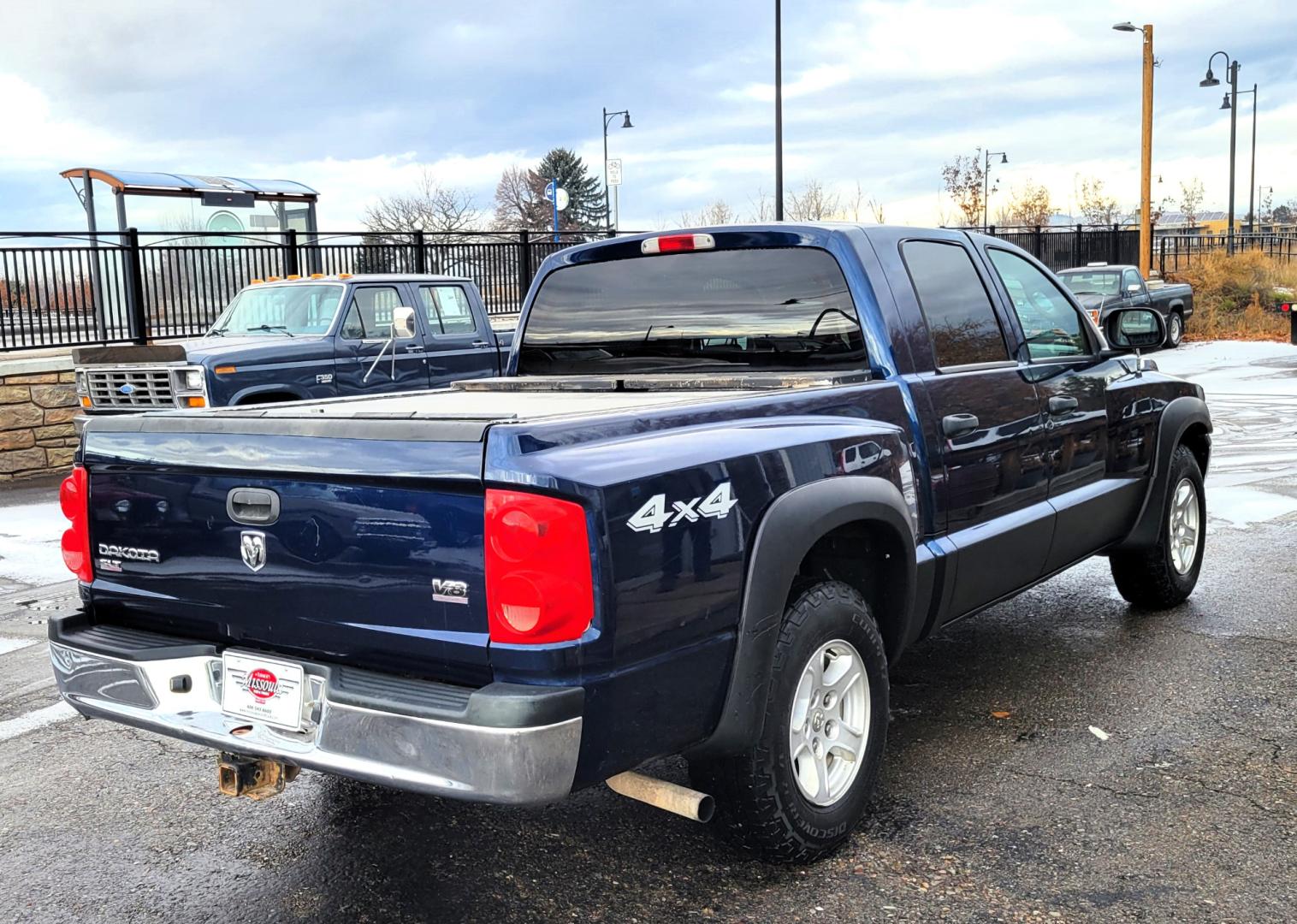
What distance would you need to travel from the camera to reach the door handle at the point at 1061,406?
481 centimetres

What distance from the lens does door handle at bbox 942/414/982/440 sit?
4.16 meters

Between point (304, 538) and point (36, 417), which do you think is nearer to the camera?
point (304, 538)

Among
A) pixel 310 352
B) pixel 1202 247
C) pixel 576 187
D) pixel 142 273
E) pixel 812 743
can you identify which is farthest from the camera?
pixel 576 187

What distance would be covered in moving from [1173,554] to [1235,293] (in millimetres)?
28178

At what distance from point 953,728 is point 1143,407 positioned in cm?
196

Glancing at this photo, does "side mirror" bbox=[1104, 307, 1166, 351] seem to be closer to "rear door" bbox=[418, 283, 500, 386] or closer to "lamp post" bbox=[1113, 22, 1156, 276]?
"rear door" bbox=[418, 283, 500, 386]

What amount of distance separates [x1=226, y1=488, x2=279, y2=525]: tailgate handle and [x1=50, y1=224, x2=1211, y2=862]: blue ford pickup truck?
1cm

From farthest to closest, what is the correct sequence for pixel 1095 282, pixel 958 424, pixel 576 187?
pixel 576 187
pixel 1095 282
pixel 958 424


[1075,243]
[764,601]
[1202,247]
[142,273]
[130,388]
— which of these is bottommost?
[764,601]

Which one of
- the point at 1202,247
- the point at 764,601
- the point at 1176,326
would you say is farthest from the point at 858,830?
the point at 1202,247

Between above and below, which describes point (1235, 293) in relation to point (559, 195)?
below

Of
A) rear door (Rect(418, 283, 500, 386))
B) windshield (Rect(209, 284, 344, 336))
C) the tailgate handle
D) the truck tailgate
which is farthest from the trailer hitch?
rear door (Rect(418, 283, 500, 386))

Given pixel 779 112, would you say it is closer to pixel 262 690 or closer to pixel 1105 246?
pixel 1105 246

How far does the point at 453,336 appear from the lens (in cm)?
1162
